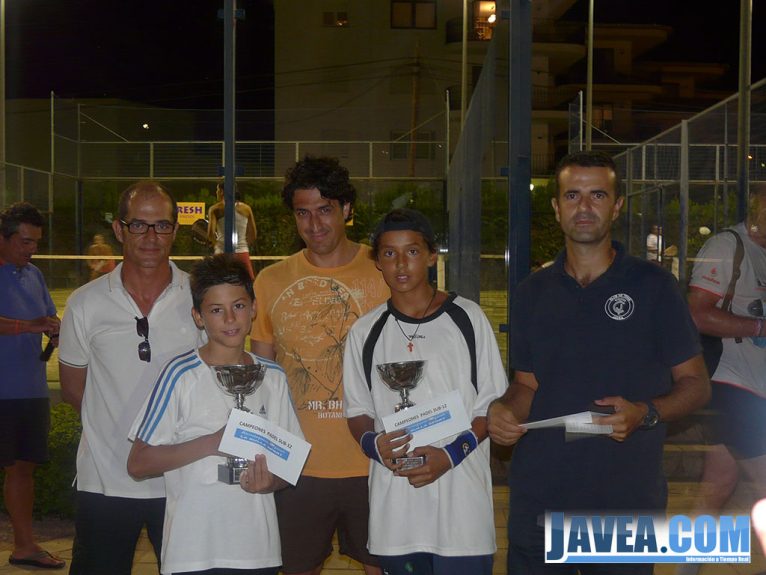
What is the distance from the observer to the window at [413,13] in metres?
8.75

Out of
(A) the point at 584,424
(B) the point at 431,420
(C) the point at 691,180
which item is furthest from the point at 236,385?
(C) the point at 691,180

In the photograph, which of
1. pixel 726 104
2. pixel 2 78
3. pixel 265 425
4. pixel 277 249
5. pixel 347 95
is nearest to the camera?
pixel 265 425

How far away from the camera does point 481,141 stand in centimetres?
636

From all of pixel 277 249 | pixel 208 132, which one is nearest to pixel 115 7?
pixel 208 132

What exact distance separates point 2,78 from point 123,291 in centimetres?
850

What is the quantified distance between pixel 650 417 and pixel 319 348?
1390 mm

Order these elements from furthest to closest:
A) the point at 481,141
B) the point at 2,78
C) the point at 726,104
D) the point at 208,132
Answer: the point at 2,78
the point at 726,104
the point at 208,132
the point at 481,141

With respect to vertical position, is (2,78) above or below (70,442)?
above

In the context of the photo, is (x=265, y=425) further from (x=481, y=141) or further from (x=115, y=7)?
(x=115, y=7)

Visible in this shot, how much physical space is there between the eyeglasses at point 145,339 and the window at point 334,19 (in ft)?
13.4

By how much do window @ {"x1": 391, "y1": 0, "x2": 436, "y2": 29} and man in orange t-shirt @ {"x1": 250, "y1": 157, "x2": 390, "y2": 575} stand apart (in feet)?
14.5

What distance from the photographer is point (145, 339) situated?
3.87m

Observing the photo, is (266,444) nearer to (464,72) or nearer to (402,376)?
(402,376)

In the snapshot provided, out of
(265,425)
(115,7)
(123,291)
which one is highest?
(115,7)
